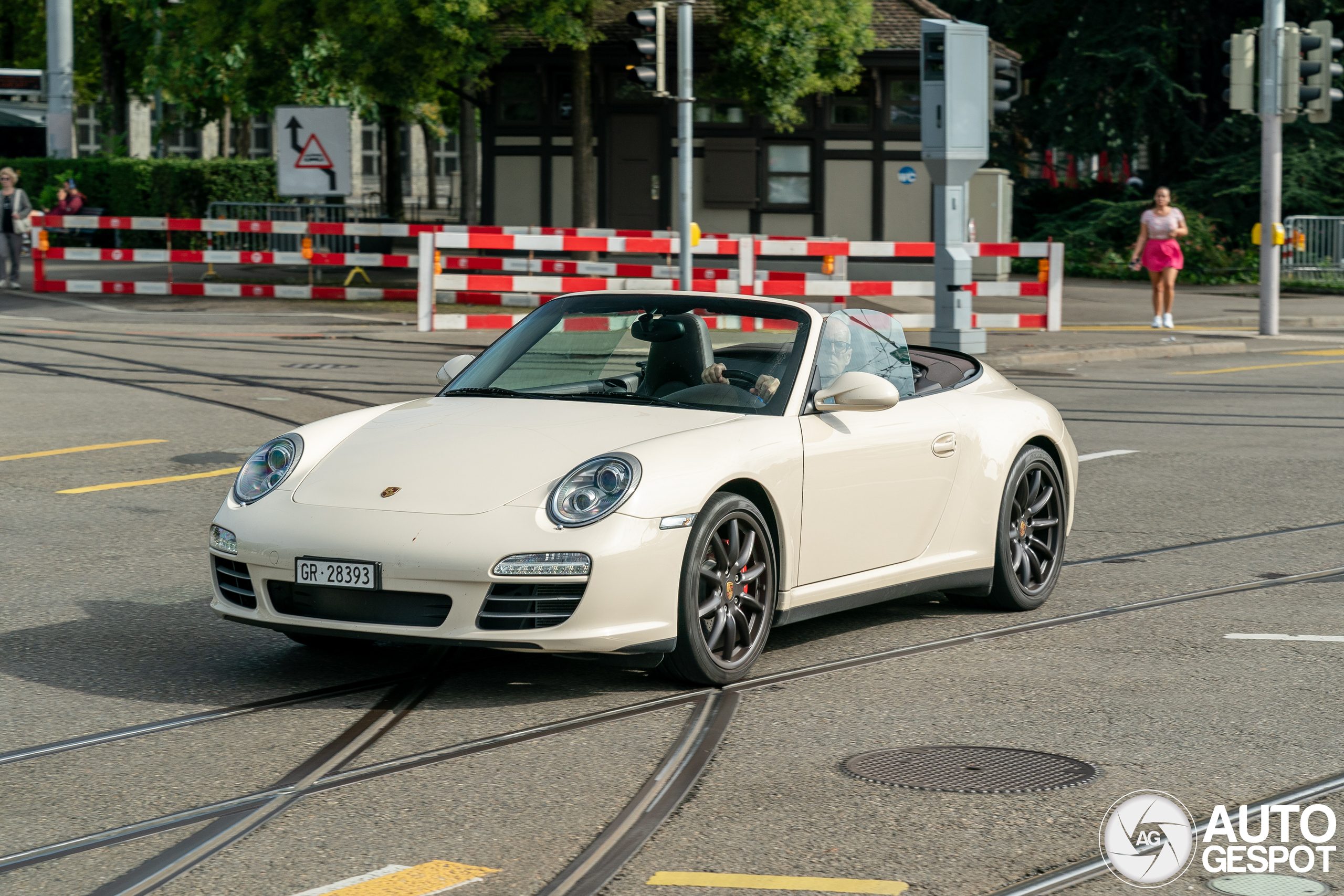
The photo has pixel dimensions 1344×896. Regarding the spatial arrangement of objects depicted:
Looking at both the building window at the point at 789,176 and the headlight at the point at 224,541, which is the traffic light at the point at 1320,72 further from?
the headlight at the point at 224,541

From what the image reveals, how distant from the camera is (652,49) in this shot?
18906 millimetres

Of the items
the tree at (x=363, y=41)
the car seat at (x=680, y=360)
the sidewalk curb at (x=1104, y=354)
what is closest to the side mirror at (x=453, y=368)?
the car seat at (x=680, y=360)

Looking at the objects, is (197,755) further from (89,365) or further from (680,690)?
(89,365)

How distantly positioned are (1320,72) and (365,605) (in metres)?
19.3

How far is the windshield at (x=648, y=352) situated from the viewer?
6.49m

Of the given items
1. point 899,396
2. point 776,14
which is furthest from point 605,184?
point 899,396

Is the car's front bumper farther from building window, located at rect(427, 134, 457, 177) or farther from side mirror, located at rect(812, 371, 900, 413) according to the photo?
building window, located at rect(427, 134, 457, 177)

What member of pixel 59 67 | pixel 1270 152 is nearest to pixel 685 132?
pixel 1270 152

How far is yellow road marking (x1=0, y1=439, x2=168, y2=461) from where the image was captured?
10.8m

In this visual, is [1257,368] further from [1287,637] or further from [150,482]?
[1287,637]

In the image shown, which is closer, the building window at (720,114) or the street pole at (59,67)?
the street pole at (59,67)

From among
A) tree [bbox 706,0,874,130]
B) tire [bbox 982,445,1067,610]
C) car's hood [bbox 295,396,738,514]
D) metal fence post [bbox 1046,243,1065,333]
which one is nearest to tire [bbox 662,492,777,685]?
car's hood [bbox 295,396,738,514]

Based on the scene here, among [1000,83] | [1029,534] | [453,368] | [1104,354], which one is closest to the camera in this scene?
[453,368]

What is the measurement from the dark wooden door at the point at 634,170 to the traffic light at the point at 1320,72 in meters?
14.3
